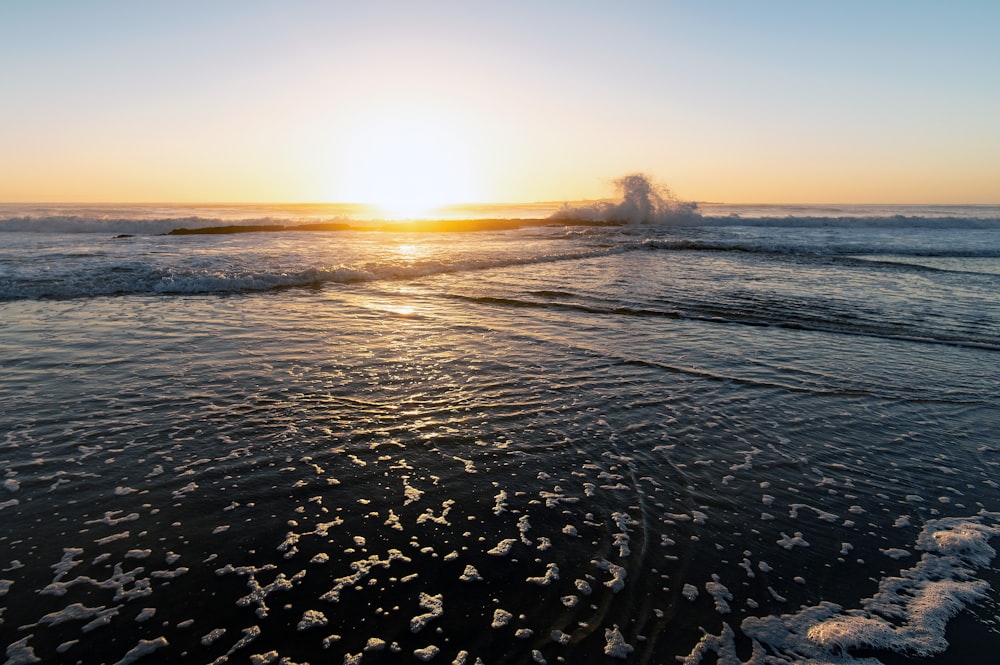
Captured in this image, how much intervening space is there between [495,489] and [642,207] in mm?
49832

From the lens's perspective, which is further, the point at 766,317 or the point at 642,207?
the point at 642,207

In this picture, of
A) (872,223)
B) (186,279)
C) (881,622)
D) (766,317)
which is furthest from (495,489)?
(872,223)

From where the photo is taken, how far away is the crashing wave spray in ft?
167

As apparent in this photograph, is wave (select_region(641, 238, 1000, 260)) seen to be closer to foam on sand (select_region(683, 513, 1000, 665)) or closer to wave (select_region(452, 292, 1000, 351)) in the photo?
wave (select_region(452, 292, 1000, 351))

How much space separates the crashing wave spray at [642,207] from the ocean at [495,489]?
41.4 m

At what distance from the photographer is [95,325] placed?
387 inches

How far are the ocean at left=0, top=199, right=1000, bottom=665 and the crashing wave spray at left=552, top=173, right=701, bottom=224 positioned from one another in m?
41.4

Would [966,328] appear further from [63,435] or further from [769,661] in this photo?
[63,435]

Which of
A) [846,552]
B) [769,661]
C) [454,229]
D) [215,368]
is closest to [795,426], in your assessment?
[846,552]

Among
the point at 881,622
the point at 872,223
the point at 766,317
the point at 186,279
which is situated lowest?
the point at 881,622

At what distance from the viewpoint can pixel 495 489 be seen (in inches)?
180

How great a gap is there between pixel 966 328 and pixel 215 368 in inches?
512

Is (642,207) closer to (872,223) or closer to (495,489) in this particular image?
(872,223)

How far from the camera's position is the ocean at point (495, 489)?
310 cm
